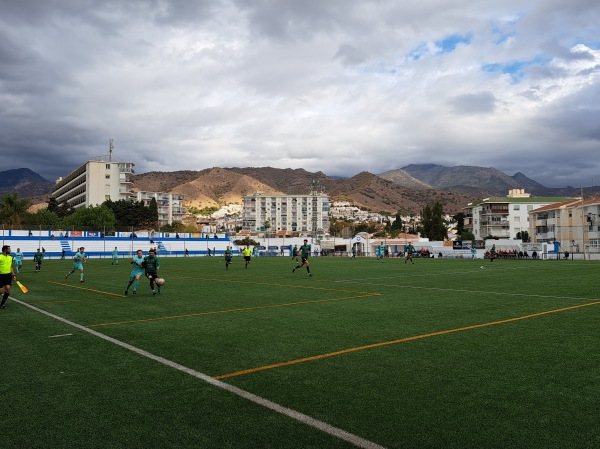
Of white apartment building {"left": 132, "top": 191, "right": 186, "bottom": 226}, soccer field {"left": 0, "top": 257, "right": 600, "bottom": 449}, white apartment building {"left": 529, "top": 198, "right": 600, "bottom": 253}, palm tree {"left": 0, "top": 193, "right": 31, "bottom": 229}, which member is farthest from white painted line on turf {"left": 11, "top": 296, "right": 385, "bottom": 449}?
white apartment building {"left": 132, "top": 191, "right": 186, "bottom": 226}

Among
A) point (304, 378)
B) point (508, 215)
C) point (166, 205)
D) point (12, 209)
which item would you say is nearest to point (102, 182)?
point (12, 209)

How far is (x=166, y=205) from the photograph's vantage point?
580 ft

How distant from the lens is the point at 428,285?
21.7 meters

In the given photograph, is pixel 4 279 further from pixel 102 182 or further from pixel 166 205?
pixel 166 205

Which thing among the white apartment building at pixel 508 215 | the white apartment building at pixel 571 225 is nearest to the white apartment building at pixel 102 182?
the white apartment building at pixel 508 215

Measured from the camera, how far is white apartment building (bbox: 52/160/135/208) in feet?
423

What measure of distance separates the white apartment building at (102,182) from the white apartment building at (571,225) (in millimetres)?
100797

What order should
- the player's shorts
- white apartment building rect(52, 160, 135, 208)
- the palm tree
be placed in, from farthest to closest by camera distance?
white apartment building rect(52, 160, 135, 208) → the palm tree → the player's shorts

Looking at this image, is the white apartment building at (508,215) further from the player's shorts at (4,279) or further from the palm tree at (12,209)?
the player's shorts at (4,279)

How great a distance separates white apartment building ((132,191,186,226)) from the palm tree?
251ft

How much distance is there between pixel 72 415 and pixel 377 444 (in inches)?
133

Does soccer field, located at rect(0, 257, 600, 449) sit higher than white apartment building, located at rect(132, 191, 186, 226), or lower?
lower

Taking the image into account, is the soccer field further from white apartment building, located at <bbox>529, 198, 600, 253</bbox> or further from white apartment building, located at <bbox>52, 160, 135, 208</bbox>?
white apartment building, located at <bbox>52, 160, 135, 208</bbox>

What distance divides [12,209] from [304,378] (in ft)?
305
